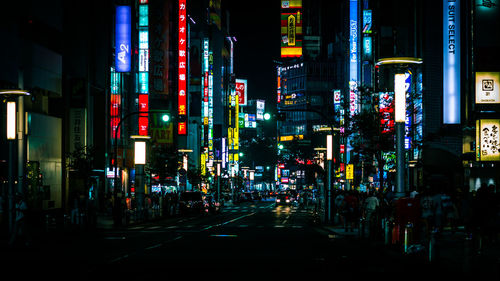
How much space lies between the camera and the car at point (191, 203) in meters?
60.5

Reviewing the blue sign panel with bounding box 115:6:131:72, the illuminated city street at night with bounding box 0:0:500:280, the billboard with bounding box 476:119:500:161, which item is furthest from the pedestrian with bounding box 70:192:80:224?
the blue sign panel with bounding box 115:6:131:72

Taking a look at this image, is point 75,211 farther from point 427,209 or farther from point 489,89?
point 489,89

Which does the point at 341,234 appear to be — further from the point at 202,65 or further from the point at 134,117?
the point at 202,65

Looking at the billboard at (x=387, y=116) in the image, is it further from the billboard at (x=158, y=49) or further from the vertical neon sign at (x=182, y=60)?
the vertical neon sign at (x=182, y=60)

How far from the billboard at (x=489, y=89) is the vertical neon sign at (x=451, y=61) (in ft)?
24.4

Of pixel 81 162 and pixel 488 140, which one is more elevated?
pixel 488 140

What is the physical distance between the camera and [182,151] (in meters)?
90.4

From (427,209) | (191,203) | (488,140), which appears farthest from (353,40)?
(427,209)

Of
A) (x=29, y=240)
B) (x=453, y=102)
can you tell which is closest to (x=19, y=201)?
(x=29, y=240)

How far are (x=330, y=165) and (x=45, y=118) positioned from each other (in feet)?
62.2

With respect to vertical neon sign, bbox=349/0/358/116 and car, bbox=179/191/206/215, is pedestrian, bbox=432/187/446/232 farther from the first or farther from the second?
vertical neon sign, bbox=349/0/358/116

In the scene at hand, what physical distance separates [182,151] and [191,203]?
30.2 metres

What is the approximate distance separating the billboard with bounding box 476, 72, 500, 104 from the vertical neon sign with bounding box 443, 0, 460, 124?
7444 mm

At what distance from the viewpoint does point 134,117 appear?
261 feet
